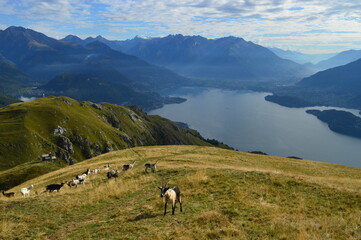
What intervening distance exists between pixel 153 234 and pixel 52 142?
131 meters

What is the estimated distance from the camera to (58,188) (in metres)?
31.5

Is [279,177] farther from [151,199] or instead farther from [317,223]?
[151,199]

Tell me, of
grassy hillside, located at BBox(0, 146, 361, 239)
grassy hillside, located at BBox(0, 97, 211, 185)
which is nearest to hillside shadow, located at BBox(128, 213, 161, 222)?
grassy hillside, located at BBox(0, 146, 361, 239)

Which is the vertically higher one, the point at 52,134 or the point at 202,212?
the point at 202,212

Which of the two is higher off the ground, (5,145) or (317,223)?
(317,223)

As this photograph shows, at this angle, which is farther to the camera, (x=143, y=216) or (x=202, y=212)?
(x=143, y=216)

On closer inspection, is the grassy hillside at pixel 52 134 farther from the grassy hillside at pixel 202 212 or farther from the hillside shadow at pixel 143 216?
the hillside shadow at pixel 143 216

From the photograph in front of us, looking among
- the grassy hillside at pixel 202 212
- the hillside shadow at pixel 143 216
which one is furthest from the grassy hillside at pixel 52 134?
the hillside shadow at pixel 143 216

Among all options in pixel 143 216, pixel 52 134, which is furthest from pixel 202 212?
pixel 52 134

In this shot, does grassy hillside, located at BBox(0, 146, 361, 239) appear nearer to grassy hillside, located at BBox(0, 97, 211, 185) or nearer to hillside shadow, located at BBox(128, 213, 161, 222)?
hillside shadow, located at BBox(128, 213, 161, 222)

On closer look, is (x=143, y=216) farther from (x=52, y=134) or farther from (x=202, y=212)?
(x=52, y=134)

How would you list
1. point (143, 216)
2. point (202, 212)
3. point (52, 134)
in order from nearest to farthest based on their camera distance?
point (202, 212) < point (143, 216) < point (52, 134)

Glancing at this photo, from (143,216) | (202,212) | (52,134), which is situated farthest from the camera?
(52,134)

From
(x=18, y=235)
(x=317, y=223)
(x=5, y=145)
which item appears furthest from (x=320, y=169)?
(x=5, y=145)
